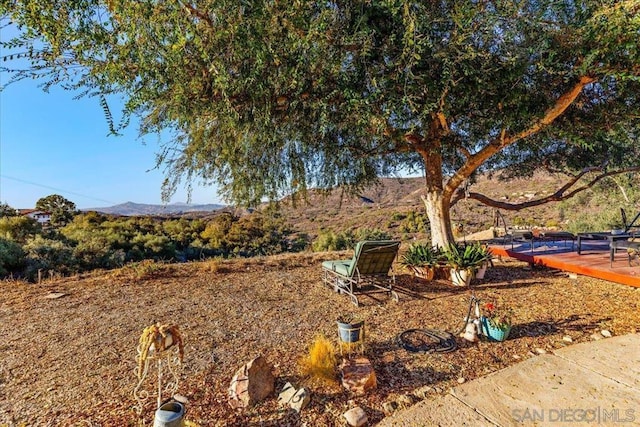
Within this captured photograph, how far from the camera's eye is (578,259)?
755 centimetres

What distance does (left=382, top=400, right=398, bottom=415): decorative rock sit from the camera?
2623 mm

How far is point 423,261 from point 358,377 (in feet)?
14.6

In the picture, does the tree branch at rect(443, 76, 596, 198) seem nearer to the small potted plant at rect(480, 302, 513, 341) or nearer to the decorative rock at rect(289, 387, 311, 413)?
the small potted plant at rect(480, 302, 513, 341)

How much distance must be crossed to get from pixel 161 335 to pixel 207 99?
143 inches

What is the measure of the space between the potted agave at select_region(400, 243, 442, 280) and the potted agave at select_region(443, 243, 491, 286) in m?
0.29

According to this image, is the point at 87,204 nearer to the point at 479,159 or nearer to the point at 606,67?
the point at 479,159

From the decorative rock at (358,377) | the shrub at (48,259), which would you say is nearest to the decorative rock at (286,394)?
the decorative rock at (358,377)

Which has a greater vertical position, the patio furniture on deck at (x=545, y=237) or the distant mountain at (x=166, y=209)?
the distant mountain at (x=166, y=209)

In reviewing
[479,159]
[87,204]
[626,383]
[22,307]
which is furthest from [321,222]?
[626,383]

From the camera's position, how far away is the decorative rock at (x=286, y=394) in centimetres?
271

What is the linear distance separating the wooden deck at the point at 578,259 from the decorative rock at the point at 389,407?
5521 millimetres
